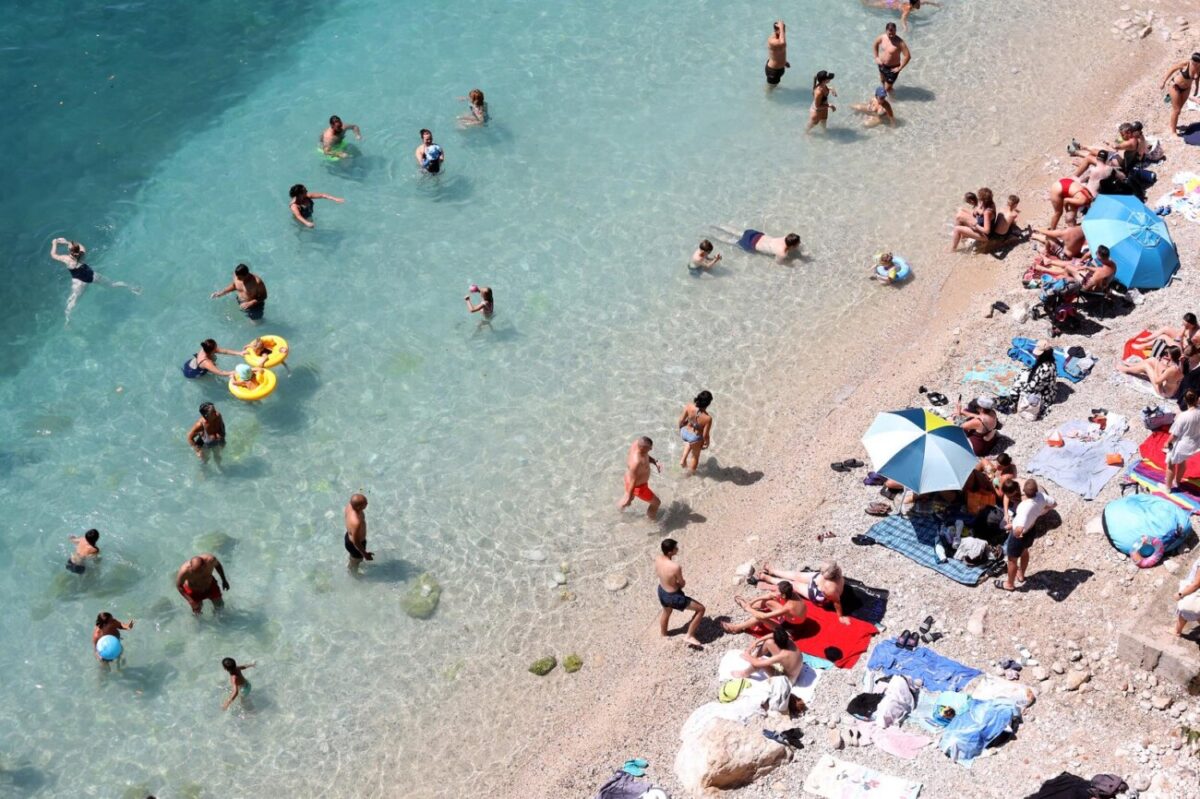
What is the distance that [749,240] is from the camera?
1938cm

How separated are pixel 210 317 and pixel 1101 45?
735 inches

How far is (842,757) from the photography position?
39.0ft

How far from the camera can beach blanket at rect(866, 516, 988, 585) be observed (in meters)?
13.6

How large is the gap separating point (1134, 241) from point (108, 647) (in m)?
15.4

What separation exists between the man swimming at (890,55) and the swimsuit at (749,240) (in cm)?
506

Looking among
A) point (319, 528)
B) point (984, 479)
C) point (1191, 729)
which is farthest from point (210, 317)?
point (1191, 729)

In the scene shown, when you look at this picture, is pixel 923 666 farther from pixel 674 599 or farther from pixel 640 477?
pixel 640 477

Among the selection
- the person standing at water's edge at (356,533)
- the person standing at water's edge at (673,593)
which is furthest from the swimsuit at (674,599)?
the person standing at water's edge at (356,533)

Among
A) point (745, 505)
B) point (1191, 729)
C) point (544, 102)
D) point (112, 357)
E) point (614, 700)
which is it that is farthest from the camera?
point (544, 102)

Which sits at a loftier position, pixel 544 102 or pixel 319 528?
pixel 544 102

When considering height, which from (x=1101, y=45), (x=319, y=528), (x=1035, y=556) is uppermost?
(x=1101, y=45)

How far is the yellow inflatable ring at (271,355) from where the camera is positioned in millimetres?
17344

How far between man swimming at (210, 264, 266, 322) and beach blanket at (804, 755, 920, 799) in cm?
1146

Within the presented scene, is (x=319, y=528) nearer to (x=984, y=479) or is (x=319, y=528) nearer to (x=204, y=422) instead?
(x=204, y=422)
